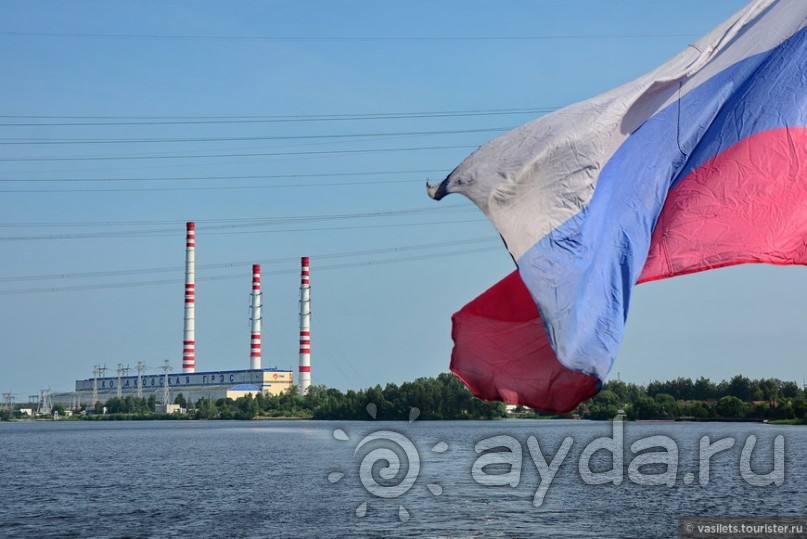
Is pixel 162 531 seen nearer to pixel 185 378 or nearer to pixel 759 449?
pixel 759 449

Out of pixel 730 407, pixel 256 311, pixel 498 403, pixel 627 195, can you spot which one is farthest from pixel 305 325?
pixel 627 195

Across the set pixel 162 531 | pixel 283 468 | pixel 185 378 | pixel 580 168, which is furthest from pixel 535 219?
pixel 185 378

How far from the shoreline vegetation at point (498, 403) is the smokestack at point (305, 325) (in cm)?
509

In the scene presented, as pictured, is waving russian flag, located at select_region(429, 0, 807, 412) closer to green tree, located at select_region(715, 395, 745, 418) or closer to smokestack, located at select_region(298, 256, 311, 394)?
green tree, located at select_region(715, 395, 745, 418)

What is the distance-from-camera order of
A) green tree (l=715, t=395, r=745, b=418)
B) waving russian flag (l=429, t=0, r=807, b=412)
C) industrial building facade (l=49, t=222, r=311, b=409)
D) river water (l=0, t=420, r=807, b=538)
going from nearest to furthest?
1. waving russian flag (l=429, t=0, r=807, b=412)
2. river water (l=0, t=420, r=807, b=538)
3. green tree (l=715, t=395, r=745, b=418)
4. industrial building facade (l=49, t=222, r=311, b=409)

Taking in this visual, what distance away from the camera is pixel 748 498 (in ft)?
137

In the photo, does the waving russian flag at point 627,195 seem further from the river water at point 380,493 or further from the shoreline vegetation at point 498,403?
the shoreline vegetation at point 498,403

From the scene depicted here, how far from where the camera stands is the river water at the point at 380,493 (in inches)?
1362

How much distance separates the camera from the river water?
3459 cm

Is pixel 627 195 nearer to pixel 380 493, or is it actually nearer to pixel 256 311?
pixel 380 493

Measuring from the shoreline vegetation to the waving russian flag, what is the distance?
396 feet

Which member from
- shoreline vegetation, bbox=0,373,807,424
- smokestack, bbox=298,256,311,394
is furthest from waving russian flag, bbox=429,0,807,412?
smokestack, bbox=298,256,311,394

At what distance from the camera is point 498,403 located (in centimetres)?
14012

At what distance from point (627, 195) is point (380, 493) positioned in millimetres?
35370
